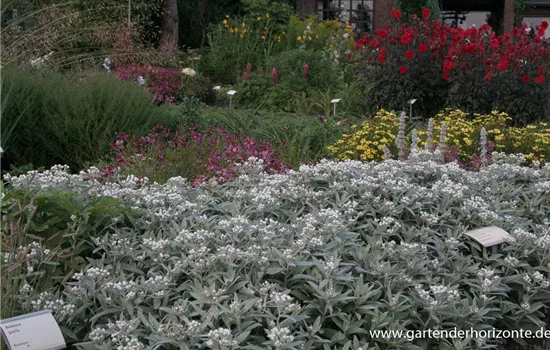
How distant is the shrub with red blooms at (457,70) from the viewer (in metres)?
8.46

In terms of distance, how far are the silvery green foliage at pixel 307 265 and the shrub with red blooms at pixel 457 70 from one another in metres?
4.43

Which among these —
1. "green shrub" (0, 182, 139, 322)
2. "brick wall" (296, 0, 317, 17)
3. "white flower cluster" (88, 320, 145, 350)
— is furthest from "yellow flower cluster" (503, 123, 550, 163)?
"brick wall" (296, 0, 317, 17)

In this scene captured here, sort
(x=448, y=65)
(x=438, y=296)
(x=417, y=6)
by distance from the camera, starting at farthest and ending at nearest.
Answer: (x=417, y=6)
(x=448, y=65)
(x=438, y=296)

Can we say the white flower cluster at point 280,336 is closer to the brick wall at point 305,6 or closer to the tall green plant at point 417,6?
the tall green plant at point 417,6

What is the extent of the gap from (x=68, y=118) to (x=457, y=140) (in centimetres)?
366

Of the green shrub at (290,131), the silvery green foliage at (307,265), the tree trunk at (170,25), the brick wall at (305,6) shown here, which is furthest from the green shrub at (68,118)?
the brick wall at (305,6)

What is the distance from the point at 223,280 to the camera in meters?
3.03

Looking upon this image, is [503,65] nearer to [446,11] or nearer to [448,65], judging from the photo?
[448,65]

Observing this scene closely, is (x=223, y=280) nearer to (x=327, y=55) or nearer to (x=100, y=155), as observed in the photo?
(x=100, y=155)

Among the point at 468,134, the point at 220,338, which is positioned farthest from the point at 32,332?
the point at 468,134

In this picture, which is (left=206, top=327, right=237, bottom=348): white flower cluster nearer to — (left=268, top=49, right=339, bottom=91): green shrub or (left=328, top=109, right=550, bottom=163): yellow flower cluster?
(left=328, top=109, right=550, bottom=163): yellow flower cluster

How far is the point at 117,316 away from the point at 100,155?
13.2 feet

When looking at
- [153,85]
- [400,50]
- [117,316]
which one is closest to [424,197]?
[117,316]

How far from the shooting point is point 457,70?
880cm
